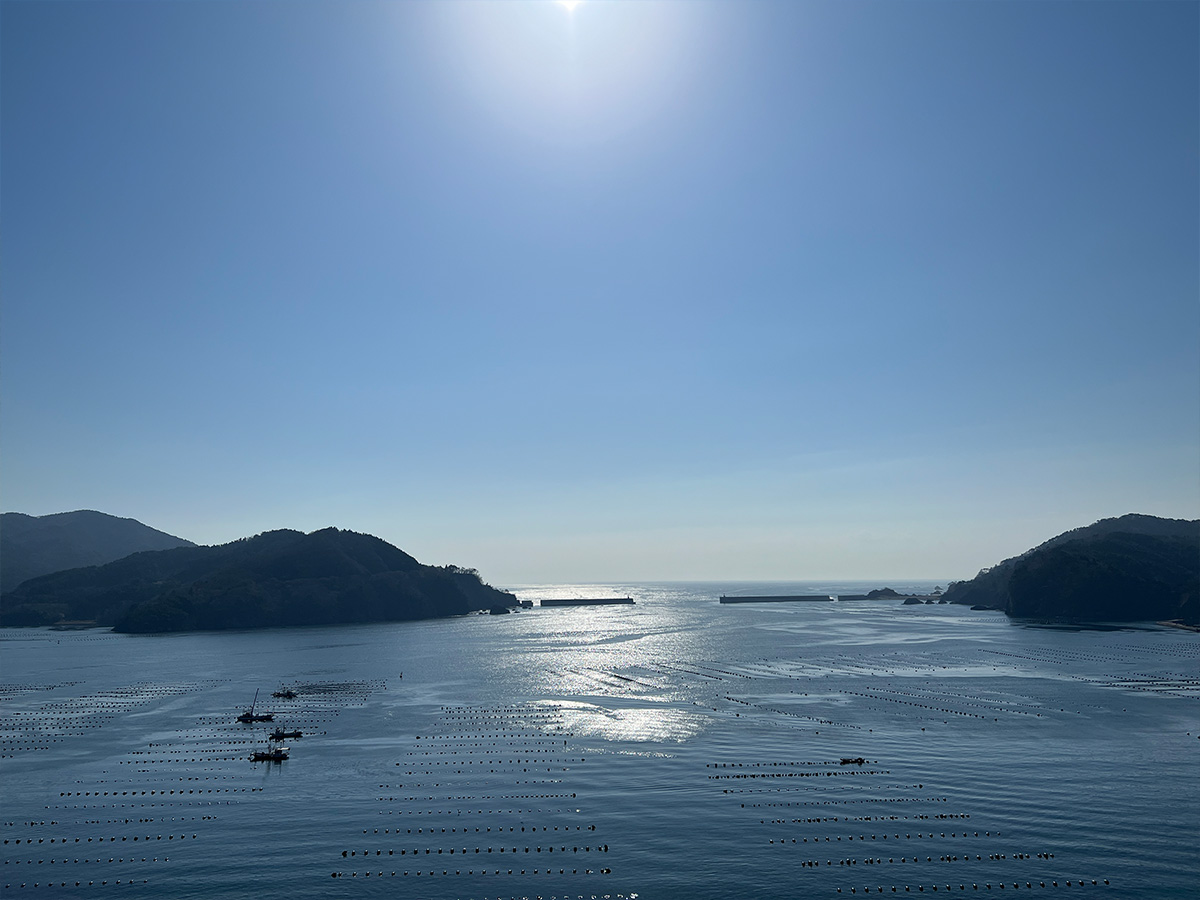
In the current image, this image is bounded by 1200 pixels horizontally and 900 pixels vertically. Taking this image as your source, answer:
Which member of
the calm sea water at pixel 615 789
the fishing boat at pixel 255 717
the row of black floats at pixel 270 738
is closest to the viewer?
the calm sea water at pixel 615 789

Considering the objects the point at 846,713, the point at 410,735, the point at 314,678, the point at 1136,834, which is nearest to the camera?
the point at 1136,834

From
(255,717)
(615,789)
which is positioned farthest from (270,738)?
(615,789)

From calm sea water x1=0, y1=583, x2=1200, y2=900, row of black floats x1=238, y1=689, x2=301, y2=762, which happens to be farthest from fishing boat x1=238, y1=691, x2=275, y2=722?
calm sea water x1=0, y1=583, x2=1200, y2=900

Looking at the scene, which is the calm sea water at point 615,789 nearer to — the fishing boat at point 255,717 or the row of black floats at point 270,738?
the fishing boat at point 255,717

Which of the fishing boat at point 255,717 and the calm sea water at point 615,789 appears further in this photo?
the fishing boat at point 255,717

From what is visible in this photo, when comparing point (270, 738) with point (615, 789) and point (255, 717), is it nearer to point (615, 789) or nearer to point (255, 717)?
point (255, 717)

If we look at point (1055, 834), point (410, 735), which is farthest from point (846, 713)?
point (410, 735)

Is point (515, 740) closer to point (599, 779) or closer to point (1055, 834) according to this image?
point (599, 779)

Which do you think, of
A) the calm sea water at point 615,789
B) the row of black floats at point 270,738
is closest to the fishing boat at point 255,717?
the row of black floats at point 270,738
